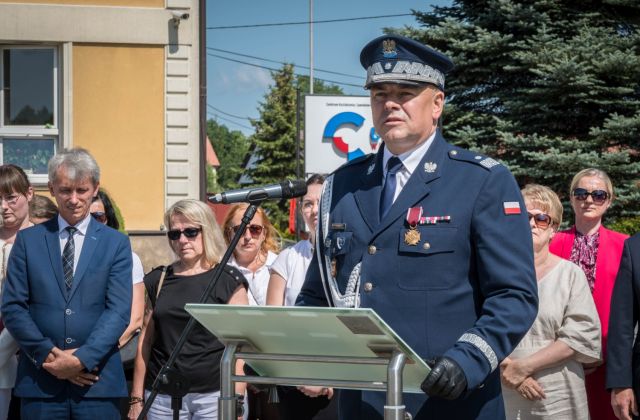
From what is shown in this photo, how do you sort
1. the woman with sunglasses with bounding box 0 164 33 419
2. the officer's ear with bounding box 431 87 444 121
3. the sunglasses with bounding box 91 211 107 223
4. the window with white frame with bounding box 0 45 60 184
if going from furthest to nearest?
the window with white frame with bounding box 0 45 60 184
the sunglasses with bounding box 91 211 107 223
the woman with sunglasses with bounding box 0 164 33 419
the officer's ear with bounding box 431 87 444 121

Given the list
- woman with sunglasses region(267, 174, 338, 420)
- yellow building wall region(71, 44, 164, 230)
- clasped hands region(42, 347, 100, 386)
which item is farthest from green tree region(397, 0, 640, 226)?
clasped hands region(42, 347, 100, 386)

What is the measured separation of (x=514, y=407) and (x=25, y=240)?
2783 millimetres

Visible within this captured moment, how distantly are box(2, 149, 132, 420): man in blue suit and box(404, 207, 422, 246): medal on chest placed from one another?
2.50 meters

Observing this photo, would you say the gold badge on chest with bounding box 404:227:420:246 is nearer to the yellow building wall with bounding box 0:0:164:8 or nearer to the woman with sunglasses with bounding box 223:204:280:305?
the woman with sunglasses with bounding box 223:204:280:305

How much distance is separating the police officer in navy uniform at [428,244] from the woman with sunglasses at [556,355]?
226cm

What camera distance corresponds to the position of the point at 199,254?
581cm

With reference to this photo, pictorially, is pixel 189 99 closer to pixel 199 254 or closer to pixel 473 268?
pixel 199 254

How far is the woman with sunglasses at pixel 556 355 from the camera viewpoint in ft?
17.6

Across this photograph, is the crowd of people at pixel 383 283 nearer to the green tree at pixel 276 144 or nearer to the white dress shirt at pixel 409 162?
the white dress shirt at pixel 409 162

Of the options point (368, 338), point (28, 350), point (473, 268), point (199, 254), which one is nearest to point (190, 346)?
point (199, 254)

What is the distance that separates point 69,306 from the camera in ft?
17.1

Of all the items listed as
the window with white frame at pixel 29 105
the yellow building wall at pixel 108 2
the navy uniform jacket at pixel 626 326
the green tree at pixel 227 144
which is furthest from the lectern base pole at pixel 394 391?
the green tree at pixel 227 144

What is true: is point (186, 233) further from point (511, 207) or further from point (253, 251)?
point (511, 207)

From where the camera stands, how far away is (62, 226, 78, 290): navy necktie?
5.25m
